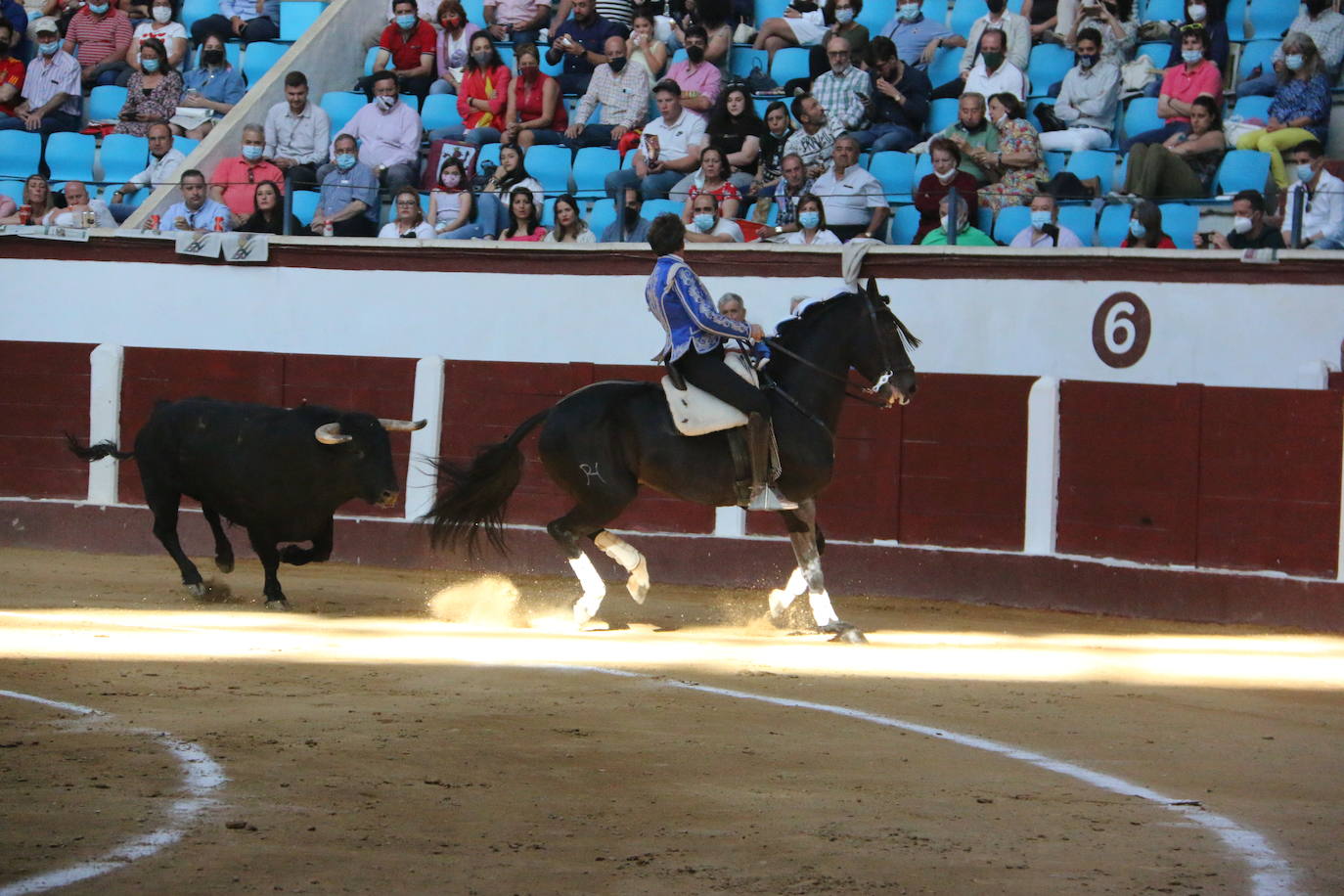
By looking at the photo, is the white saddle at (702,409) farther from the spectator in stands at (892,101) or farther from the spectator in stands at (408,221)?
the spectator in stands at (408,221)

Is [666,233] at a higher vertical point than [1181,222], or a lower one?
lower

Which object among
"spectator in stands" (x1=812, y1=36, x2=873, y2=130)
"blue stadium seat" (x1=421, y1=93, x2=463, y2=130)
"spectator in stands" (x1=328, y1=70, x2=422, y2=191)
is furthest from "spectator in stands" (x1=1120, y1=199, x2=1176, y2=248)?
"blue stadium seat" (x1=421, y1=93, x2=463, y2=130)

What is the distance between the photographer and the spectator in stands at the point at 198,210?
42.9ft

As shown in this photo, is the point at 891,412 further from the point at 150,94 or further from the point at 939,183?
the point at 150,94

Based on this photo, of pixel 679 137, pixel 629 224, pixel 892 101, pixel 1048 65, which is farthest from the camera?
pixel 679 137

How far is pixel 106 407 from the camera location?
1291 centimetres

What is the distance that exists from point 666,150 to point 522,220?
121 centimetres

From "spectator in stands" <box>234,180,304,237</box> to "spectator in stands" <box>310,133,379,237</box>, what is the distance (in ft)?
0.69

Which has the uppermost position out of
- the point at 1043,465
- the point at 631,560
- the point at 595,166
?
the point at 595,166

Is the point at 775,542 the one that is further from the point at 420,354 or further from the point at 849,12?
the point at 849,12

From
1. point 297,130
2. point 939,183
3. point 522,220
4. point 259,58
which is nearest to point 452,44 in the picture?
point 297,130

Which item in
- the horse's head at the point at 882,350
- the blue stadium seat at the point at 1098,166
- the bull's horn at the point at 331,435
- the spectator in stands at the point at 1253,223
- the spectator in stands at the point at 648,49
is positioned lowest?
the bull's horn at the point at 331,435

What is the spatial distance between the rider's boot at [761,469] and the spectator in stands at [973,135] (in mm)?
3812

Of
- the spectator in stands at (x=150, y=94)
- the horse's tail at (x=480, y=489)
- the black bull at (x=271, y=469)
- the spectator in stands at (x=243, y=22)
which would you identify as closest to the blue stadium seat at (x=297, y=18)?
the spectator in stands at (x=243, y=22)
